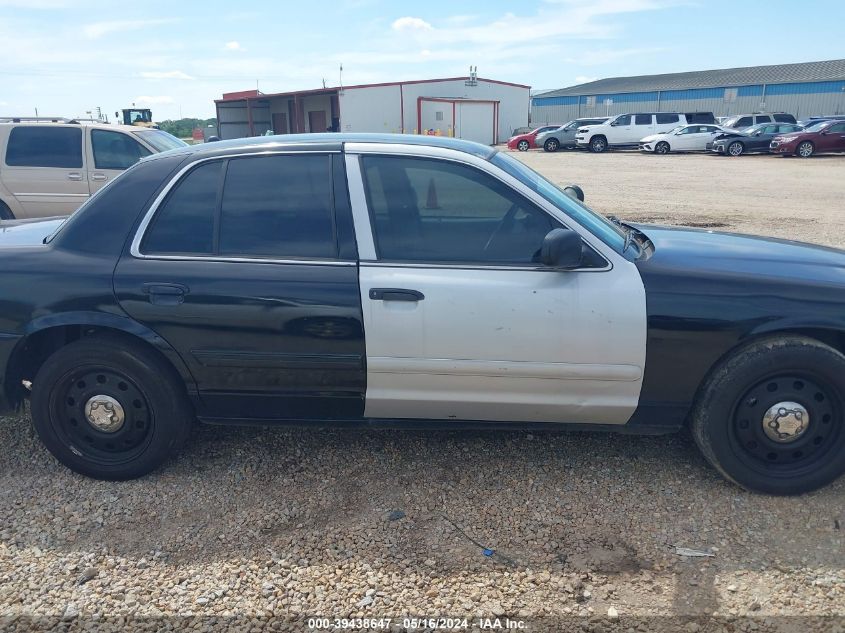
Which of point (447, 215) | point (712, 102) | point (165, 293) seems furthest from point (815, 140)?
point (165, 293)

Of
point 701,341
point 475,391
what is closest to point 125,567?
point 475,391

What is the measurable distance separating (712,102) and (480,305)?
56430mm

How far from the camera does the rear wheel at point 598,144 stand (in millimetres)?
34750

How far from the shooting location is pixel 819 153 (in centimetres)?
2836

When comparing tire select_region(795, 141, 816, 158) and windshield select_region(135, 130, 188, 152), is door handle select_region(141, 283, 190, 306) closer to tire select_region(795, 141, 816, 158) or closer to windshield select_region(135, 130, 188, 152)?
windshield select_region(135, 130, 188, 152)

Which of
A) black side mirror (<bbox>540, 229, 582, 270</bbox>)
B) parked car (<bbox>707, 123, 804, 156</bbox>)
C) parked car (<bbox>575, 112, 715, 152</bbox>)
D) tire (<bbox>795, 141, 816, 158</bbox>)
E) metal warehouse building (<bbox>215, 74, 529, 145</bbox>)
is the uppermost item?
metal warehouse building (<bbox>215, 74, 529, 145</bbox>)

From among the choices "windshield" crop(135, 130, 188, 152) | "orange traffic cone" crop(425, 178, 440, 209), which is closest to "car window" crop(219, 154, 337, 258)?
"orange traffic cone" crop(425, 178, 440, 209)

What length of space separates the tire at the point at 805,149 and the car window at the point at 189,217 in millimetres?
30382

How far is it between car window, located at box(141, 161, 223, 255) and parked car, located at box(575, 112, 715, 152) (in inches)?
1332

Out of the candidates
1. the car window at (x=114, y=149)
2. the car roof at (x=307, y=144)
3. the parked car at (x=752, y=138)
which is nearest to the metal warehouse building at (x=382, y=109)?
the parked car at (x=752, y=138)

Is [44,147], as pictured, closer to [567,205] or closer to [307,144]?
[307,144]

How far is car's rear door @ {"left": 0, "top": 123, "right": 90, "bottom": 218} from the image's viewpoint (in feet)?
27.8

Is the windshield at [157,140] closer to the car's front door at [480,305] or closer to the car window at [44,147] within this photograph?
the car window at [44,147]

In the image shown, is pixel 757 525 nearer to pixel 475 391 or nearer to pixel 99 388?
pixel 475 391
